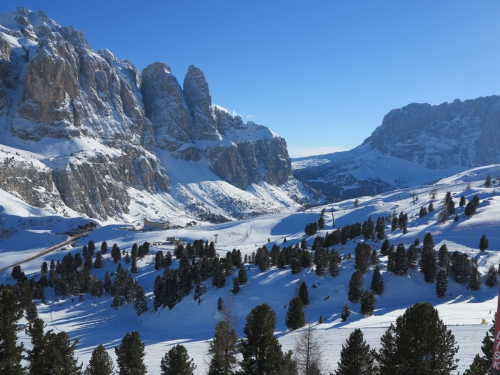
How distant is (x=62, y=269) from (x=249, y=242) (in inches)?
2762

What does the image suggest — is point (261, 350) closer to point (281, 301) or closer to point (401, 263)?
point (281, 301)

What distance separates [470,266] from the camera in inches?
2835

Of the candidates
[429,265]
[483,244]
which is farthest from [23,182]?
[483,244]

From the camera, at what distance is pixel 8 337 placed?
20.1 m

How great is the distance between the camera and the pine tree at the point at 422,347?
55.7 feet

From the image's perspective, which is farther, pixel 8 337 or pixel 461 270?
pixel 461 270

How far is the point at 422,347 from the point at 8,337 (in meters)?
21.6

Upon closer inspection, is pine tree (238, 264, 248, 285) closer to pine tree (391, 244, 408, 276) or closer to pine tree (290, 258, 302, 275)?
pine tree (290, 258, 302, 275)

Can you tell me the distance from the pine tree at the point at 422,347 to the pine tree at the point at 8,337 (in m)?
19.7

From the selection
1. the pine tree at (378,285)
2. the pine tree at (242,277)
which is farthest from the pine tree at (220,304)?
the pine tree at (378,285)

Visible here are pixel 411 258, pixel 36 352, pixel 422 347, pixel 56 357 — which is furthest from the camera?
pixel 411 258

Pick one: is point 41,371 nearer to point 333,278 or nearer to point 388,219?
point 333,278

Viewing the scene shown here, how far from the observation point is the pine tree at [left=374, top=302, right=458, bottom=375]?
17.0 meters

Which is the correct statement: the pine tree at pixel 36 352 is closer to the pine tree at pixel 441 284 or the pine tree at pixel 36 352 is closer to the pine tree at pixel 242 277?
the pine tree at pixel 242 277
